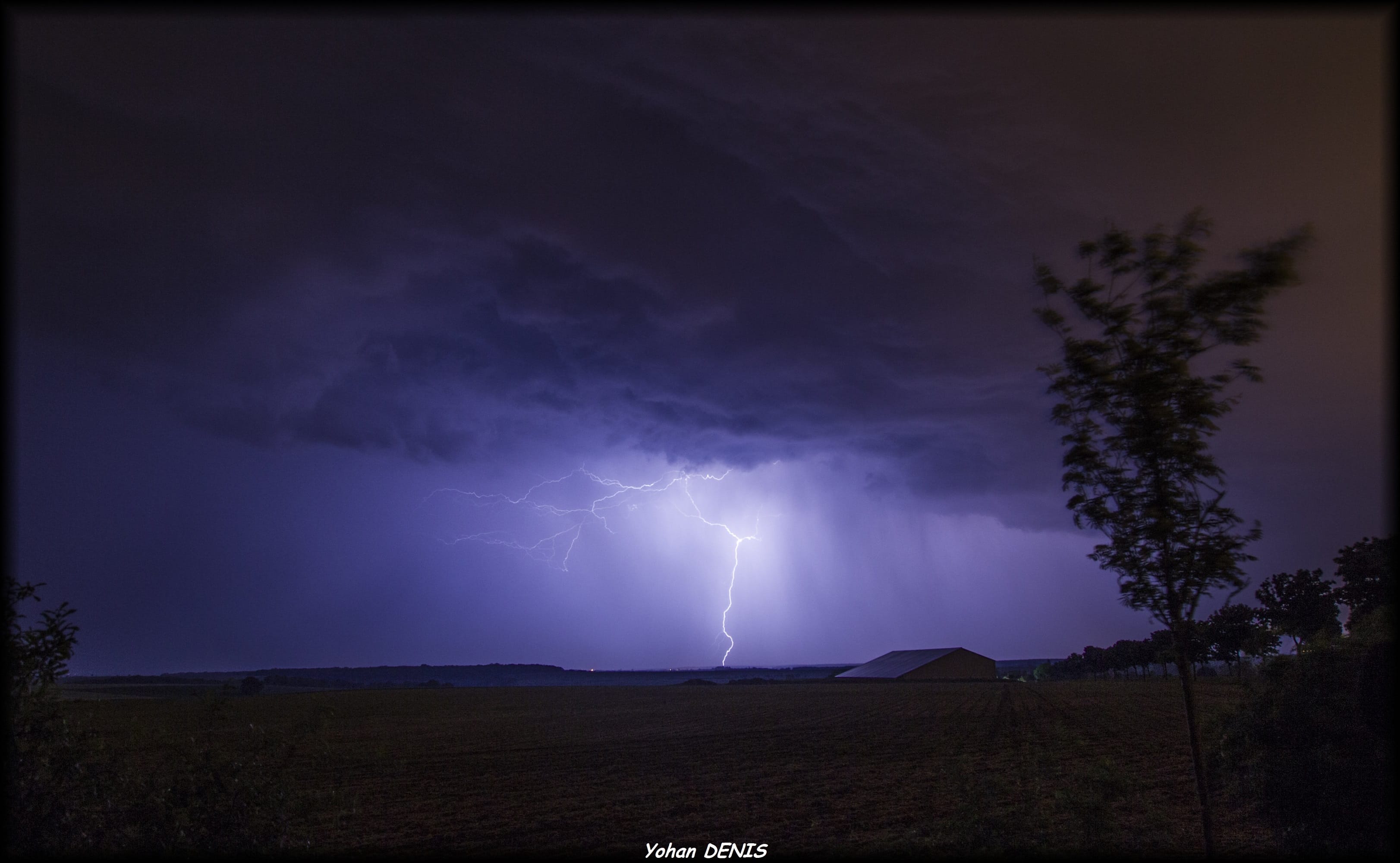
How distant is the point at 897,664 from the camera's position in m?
149

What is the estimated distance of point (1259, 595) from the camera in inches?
2489

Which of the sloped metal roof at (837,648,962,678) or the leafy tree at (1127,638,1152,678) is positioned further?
the sloped metal roof at (837,648,962,678)

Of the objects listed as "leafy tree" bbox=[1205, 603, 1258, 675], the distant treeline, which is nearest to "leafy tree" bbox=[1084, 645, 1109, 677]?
the distant treeline

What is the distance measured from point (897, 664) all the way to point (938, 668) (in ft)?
45.6

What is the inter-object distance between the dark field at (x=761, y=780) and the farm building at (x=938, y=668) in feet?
294

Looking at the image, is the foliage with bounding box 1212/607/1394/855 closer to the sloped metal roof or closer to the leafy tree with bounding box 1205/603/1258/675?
the leafy tree with bounding box 1205/603/1258/675

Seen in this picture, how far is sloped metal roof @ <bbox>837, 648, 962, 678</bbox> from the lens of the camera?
137 metres

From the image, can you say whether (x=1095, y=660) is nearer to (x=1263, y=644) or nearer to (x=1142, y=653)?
(x=1142, y=653)

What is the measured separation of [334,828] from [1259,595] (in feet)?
258

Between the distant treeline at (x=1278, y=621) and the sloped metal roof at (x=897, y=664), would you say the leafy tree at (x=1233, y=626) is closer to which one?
the distant treeline at (x=1278, y=621)

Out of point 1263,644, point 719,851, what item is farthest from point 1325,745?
point 719,851

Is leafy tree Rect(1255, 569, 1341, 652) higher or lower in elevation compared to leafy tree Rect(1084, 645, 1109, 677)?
higher

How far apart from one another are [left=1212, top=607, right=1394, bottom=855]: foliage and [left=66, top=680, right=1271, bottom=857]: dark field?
3.79 ft

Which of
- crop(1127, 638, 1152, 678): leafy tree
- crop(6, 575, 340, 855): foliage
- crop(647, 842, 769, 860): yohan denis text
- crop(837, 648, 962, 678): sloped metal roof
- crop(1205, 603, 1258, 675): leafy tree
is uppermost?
crop(6, 575, 340, 855): foliage
